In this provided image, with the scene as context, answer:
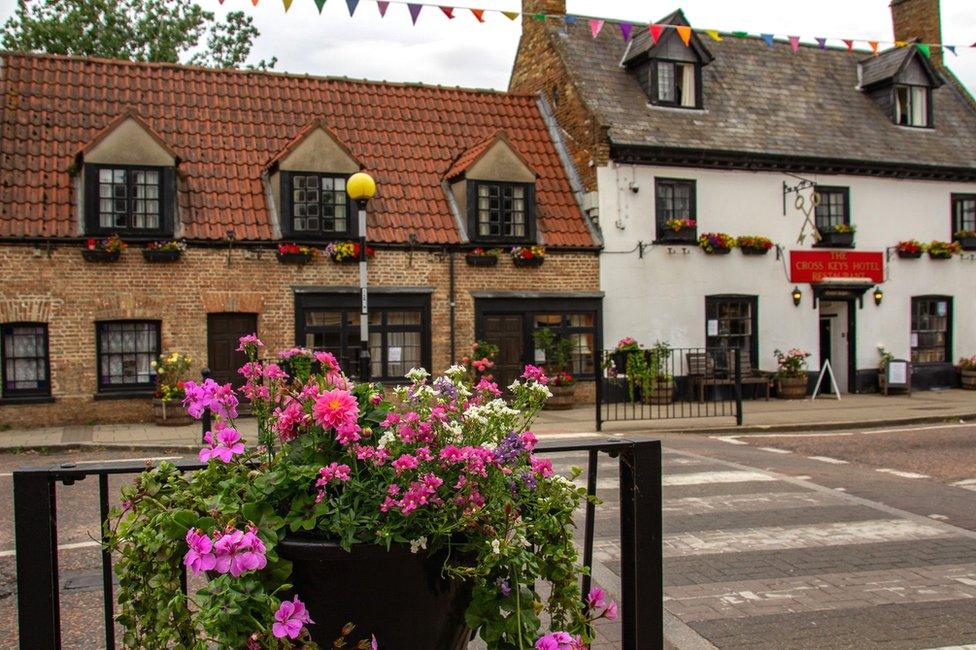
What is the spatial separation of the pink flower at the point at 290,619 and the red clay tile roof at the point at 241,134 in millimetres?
16716

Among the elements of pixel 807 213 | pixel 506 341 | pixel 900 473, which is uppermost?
pixel 807 213

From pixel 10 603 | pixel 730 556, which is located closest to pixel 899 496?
pixel 730 556

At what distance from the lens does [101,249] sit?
17.5 metres

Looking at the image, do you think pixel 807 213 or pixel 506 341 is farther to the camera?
pixel 807 213

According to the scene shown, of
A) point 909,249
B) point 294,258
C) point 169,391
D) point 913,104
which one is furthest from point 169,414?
point 913,104

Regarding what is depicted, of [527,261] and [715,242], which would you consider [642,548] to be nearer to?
[527,261]

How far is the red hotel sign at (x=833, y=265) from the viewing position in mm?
23406

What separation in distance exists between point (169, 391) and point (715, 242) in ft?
43.5

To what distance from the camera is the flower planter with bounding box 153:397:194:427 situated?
56.9ft

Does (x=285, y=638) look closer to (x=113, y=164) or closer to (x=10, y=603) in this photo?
(x=10, y=603)

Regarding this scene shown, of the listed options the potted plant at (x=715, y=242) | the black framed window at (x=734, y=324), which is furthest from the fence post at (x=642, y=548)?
the black framed window at (x=734, y=324)

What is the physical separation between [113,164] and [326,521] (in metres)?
17.1

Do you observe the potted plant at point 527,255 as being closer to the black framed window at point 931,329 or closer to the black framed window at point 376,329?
the black framed window at point 376,329

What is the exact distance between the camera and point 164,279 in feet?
59.4
